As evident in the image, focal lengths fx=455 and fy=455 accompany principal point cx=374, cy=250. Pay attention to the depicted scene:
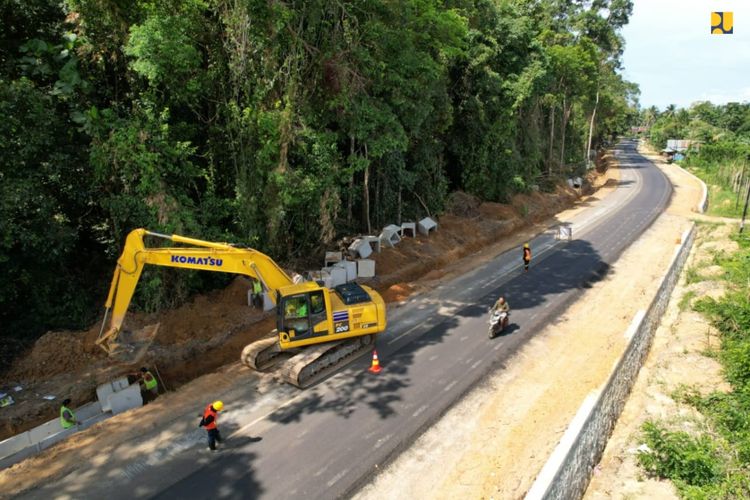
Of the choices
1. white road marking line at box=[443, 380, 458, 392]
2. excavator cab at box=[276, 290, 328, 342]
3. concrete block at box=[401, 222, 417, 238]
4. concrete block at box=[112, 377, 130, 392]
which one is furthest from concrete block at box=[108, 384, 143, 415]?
concrete block at box=[401, 222, 417, 238]

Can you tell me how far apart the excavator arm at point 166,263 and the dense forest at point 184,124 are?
2.92m

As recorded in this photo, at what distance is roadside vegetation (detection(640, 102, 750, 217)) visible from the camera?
41250 millimetres

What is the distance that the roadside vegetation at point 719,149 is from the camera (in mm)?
41250

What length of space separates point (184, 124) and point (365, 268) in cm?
948

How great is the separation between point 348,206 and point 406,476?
15.9 metres

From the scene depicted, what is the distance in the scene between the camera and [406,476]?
9.78 metres

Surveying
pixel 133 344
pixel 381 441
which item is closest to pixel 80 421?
pixel 133 344

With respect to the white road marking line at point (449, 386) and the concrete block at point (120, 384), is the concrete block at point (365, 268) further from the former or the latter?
the concrete block at point (120, 384)

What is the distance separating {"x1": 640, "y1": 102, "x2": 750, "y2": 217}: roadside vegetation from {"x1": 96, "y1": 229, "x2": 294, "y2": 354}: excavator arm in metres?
38.8

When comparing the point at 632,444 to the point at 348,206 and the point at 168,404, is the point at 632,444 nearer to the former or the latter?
the point at 168,404

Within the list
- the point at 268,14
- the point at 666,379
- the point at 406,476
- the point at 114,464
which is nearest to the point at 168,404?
the point at 114,464

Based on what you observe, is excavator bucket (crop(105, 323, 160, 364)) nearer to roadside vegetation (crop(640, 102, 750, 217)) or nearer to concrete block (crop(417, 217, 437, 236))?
concrete block (crop(417, 217, 437, 236))

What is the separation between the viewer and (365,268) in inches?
821

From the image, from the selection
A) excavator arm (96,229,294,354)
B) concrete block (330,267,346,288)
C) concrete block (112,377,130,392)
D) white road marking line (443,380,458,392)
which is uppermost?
excavator arm (96,229,294,354)
